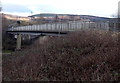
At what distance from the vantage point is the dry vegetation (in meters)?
18.2

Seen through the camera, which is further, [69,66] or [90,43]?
[90,43]

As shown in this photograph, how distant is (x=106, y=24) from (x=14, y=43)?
4546 cm

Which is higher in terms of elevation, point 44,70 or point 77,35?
point 77,35

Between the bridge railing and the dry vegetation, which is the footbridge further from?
the dry vegetation

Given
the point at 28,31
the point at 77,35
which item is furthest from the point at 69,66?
the point at 28,31

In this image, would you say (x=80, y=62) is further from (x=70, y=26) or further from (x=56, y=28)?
(x=56, y=28)

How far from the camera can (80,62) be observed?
68.3 feet

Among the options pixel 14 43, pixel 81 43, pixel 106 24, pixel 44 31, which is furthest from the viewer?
pixel 14 43

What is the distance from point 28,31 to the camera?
65.2 m

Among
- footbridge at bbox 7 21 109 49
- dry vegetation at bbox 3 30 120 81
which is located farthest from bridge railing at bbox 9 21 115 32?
dry vegetation at bbox 3 30 120 81

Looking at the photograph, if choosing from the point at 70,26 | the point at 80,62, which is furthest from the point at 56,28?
the point at 80,62

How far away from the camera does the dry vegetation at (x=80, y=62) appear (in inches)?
717

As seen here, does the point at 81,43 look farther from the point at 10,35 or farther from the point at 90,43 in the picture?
the point at 10,35

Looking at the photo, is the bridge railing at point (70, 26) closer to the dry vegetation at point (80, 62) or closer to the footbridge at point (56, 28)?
the footbridge at point (56, 28)
